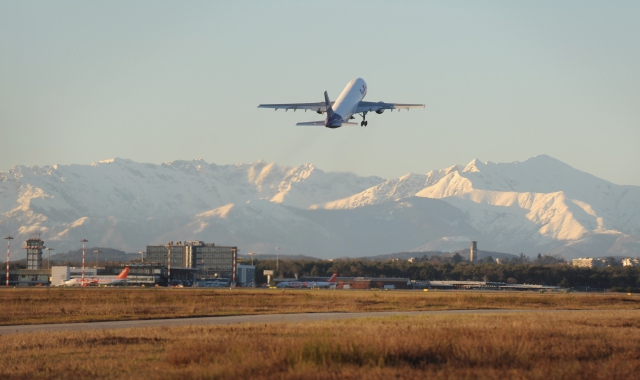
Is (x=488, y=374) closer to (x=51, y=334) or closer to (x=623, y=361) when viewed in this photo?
(x=623, y=361)

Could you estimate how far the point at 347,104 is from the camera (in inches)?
3922

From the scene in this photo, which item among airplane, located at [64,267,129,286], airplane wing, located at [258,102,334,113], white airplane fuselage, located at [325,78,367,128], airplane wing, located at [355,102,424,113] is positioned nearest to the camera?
white airplane fuselage, located at [325,78,367,128]

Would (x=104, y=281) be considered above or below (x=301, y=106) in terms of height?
below

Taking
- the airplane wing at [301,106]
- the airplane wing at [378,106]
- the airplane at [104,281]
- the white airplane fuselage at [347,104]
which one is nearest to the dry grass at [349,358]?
the white airplane fuselage at [347,104]

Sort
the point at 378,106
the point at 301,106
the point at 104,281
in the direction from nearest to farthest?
the point at 301,106
the point at 378,106
the point at 104,281

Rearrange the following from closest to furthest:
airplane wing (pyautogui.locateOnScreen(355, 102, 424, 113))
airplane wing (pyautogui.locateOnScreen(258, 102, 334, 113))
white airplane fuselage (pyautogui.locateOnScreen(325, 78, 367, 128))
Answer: white airplane fuselage (pyautogui.locateOnScreen(325, 78, 367, 128))
airplane wing (pyautogui.locateOnScreen(258, 102, 334, 113))
airplane wing (pyautogui.locateOnScreen(355, 102, 424, 113))

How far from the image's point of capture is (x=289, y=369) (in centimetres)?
2494

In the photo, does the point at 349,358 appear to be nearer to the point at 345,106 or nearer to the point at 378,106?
the point at 345,106

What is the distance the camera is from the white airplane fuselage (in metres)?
92.8

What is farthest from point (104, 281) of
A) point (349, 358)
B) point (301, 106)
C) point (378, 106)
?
point (349, 358)

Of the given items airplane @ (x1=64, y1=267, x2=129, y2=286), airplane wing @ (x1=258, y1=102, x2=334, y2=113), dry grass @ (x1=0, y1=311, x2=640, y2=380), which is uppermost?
airplane wing @ (x1=258, y1=102, x2=334, y2=113)

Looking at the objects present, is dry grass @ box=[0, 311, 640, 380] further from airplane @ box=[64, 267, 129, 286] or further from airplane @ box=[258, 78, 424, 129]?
airplane @ box=[64, 267, 129, 286]

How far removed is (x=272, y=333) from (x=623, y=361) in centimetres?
1576

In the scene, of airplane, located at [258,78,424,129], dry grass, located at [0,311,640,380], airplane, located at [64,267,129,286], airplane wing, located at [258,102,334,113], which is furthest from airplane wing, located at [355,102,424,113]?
airplane, located at [64,267,129,286]
